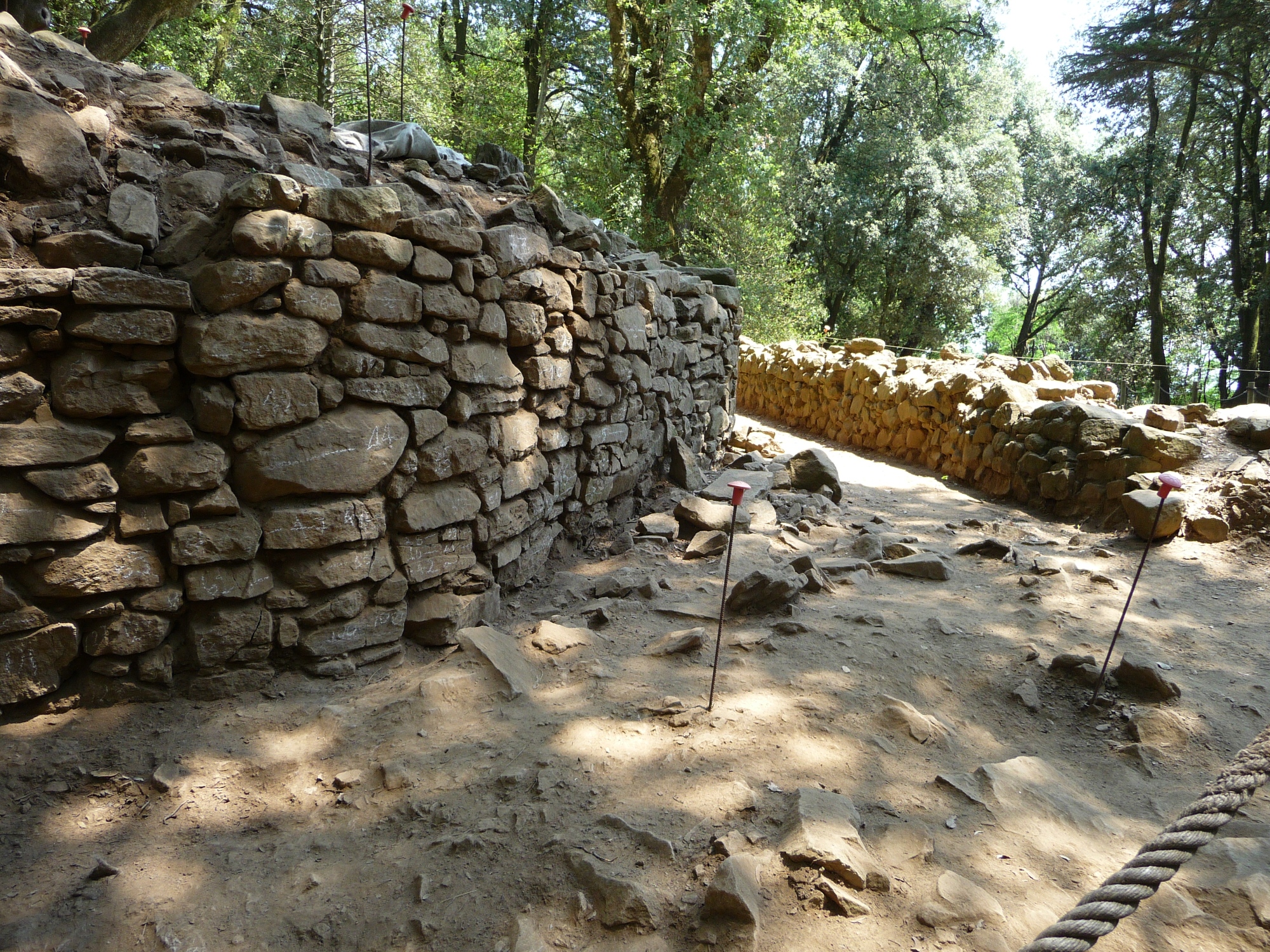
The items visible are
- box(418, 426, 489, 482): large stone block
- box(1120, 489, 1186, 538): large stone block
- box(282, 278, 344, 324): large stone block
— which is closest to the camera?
box(282, 278, 344, 324): large stone block

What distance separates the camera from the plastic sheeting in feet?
13.6

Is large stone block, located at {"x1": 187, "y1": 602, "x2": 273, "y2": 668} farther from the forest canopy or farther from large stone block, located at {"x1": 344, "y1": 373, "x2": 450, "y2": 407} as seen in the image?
the forest canopy

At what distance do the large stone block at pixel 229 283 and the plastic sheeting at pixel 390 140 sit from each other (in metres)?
1.59

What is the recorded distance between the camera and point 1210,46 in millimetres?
13023

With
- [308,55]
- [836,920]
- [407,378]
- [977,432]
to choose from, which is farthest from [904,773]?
[308,55]

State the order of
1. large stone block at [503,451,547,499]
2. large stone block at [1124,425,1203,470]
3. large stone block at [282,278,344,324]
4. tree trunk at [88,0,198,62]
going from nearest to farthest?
large stone block at [282,278,344,324] → large stone block at [503,451,547,499] → tree trunk at [88,0,198,62] → large stone block at [1124,425,1203,470]

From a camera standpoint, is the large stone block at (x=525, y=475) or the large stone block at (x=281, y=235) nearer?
the large stone block at (x=281, y=235)

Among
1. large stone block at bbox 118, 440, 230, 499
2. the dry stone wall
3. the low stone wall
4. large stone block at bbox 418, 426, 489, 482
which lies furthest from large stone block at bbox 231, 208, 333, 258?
the low stone wall

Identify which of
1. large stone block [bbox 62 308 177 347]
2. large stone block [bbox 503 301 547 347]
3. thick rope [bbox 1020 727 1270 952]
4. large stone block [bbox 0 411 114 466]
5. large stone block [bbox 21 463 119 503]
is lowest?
thick rope [bbox 1020 727 1270 952]

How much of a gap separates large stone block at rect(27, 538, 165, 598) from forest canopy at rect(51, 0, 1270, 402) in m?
4.92

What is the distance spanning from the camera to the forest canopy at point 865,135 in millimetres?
11414

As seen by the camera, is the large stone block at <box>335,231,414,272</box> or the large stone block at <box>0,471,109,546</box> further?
the large stone block at <box>335,231,414,272</box>

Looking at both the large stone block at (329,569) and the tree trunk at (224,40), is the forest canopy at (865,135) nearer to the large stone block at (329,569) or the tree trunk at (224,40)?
the tree trunk at (224,40)

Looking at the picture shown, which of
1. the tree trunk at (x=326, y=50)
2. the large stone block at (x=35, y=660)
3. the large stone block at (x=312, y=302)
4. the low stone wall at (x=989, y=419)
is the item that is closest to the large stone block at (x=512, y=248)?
the large stone block at (x=312, y=302)
